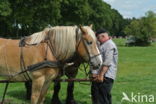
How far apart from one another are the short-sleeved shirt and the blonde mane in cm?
73

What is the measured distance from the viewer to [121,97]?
1002cm

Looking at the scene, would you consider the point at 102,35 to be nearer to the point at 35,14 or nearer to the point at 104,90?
the point at 104,90

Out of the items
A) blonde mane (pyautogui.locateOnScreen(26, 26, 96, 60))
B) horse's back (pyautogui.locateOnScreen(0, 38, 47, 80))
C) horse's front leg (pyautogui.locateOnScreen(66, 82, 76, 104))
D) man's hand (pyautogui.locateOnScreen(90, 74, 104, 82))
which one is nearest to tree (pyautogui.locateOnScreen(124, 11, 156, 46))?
horse's front leg (pyautogui.locateOnScreen(66, 82, 76, 104))

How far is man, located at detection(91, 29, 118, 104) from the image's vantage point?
6.69 meters

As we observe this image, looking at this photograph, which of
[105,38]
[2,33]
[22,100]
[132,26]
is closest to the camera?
[105,38]

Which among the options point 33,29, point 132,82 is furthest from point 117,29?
point 132,82

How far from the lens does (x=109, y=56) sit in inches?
264

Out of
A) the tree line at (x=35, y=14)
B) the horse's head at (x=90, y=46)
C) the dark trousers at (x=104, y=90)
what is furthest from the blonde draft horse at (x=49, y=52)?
the tree line at (x=35, y=14)

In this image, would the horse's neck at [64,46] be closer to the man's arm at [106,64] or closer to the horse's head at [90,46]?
the horse's head at [90,46]

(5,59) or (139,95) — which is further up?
(5,59)

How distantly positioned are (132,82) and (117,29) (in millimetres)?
121236

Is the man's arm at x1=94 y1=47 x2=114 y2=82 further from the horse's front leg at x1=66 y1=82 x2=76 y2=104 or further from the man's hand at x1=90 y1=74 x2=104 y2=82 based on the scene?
the horse's front leg at x1=66 y1=82 x2=76 y2=104

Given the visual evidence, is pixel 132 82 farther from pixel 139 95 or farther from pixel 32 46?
pixel 32 46

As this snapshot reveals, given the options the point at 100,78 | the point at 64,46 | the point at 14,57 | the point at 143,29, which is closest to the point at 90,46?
the point at 64,46
